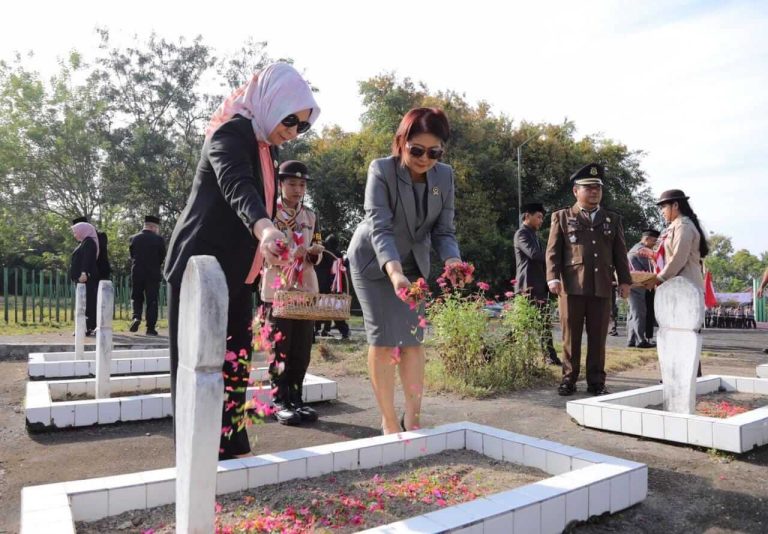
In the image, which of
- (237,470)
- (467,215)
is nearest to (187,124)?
(467,215)

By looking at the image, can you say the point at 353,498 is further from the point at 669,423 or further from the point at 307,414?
the point at 669,423

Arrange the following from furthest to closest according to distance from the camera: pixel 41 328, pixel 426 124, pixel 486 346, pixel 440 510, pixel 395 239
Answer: pixel 41 328
pixel 486 346
pixel 395 239
pixel 426 124
pixel 440 510

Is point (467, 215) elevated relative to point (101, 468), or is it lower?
elevated

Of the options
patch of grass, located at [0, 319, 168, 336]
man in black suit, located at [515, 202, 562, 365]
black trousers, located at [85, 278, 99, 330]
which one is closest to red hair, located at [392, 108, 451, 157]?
man in black suit, located at [515, 202, 562, 365]

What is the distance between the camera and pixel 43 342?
31.7 feet

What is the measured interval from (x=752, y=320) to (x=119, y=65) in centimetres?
3019

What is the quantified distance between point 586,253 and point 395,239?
3.21 m

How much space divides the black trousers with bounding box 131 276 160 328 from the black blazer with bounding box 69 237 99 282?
927 mm

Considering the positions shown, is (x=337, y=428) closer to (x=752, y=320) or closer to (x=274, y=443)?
(x=274, y=443)

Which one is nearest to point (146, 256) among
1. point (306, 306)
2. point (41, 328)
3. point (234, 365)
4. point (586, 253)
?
point (41, 328)

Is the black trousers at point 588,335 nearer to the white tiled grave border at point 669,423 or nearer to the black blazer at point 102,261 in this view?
the white tiled grave border at point 669,423

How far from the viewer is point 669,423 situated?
4301mm

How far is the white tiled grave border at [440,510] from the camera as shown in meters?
2.42

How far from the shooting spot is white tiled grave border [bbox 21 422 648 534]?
7.93 ft
